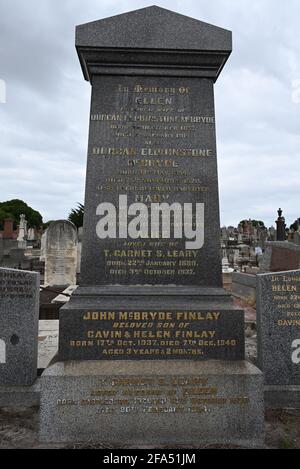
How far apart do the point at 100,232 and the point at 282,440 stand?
2726mm

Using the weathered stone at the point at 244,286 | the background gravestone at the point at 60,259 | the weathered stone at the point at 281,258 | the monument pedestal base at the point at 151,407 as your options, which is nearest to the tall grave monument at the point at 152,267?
the monument pedestal base at the point at 151,407

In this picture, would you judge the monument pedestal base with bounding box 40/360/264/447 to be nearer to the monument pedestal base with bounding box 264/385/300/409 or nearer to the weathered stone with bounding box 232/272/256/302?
the monument pedestal base with bounding box 264/385/300/409

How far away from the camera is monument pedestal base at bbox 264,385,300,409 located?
166 inches

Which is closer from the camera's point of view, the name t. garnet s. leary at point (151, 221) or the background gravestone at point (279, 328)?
the name t. garnet s. leary at point (151, 221)

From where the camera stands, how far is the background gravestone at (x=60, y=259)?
14266 mm

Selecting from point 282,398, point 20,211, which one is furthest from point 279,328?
point 20,211

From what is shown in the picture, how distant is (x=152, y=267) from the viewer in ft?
13.4

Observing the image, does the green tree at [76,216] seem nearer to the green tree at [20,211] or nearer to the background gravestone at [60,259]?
the background gravestone at [60,259]

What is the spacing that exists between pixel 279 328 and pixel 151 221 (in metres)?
2.09

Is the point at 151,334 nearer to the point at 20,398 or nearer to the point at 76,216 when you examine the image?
the point at 20,398

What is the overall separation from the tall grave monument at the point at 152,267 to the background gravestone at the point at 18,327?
0.86m

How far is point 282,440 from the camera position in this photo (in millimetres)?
3344

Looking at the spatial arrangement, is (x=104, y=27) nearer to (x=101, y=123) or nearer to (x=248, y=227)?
(x=101, y=123)

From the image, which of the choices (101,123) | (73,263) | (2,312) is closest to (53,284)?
(73,263)
